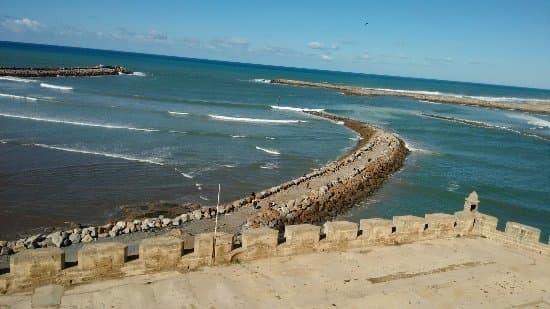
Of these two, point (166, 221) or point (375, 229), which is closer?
point (375, 229)

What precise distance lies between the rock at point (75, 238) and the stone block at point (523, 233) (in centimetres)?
1275

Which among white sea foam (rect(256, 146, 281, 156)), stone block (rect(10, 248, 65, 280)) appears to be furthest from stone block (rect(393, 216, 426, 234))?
white sea foam (rect(256, 146, 281, 156))

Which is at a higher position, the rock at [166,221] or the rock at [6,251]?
the rock at [166,221]

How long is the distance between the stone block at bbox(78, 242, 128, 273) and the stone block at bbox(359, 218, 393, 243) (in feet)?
16.0

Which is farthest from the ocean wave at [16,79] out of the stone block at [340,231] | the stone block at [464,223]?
the stone block at [464,223]

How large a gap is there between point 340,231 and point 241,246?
83.3 inches

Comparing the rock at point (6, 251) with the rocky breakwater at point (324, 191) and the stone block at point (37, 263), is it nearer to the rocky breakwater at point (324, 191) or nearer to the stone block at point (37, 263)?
the stone block at point (37, 263)

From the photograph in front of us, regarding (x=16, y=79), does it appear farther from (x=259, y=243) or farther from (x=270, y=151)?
(x=259, y=243)

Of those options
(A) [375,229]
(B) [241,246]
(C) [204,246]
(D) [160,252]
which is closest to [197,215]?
(B) [241,246]

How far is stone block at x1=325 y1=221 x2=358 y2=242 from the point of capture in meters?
9.60

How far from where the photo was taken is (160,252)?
811 centimetres

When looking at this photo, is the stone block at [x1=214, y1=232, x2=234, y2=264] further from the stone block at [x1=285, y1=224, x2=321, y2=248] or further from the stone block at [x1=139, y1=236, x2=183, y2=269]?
the stone block at [x1=285, y1=224, x2=321, y2=248]

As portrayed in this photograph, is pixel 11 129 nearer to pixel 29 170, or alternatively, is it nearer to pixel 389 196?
pixel 29 170

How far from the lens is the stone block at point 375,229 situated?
32.8ft
